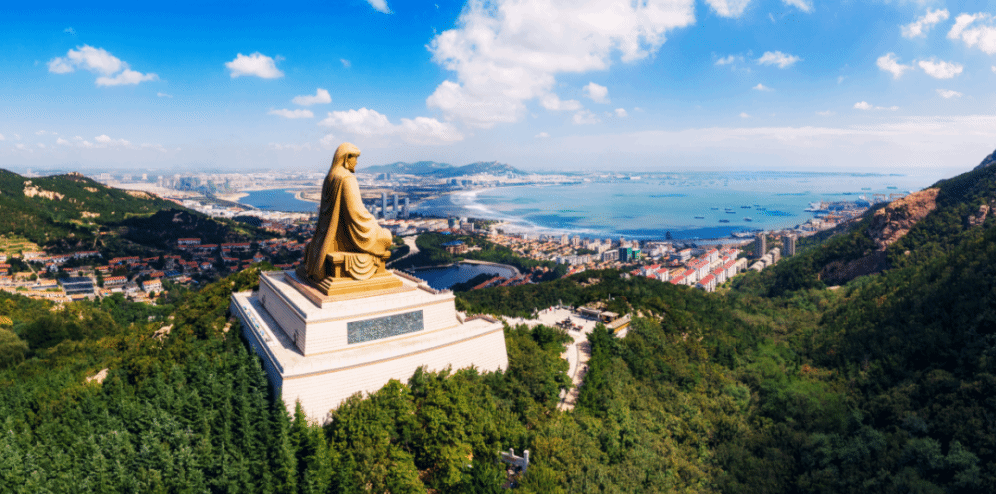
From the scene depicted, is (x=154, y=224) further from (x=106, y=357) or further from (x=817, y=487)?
(x=817, y=487)

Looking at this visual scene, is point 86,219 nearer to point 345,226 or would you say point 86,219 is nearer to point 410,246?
point 410,246

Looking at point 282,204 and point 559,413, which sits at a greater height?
point 282,204

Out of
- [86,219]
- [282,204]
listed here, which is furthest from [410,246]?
[282,204]

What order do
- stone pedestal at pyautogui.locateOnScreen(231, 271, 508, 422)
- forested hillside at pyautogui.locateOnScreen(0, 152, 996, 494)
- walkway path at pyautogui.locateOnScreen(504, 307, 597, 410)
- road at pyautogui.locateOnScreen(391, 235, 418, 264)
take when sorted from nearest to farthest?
forested hillside at pyautogui.locateOnScreen(0, 152, 996, 494) < stone pedestal at pyautogui.locateOnScreen(231, 271, 508, 422) < walkway path at pyautogui.locateOnScreen(504, 307, 597, 410) < road at pyautogui.locateOnScreen(391, 235, 418, 264)

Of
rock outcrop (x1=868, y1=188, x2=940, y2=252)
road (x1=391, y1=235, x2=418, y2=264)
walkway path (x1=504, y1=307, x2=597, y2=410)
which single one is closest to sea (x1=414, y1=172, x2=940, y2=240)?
road (x1=391, y1=235, x2=418, y2=264)

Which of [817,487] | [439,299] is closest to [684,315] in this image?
[817,487]

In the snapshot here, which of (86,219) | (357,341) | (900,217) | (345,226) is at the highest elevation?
(345,226)

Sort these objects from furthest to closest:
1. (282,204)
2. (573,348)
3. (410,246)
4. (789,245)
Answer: (282,204), (410,246), (789,245), (573,348)

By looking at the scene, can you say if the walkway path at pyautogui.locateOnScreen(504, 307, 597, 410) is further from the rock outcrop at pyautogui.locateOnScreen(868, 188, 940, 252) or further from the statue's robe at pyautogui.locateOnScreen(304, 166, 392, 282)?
the rock outcrop at pyautogui.locateOnScreen(868, 188, 940, 252)
